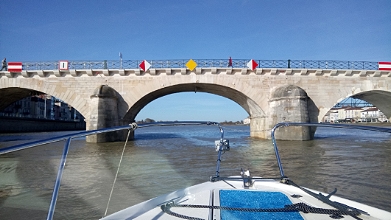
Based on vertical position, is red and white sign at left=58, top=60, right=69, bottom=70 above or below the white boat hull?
above

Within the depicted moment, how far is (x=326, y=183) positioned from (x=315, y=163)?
302 cm

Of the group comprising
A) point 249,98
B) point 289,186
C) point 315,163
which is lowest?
point 315,163

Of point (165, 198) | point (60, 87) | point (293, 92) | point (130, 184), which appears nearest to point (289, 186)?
point (165, 198)

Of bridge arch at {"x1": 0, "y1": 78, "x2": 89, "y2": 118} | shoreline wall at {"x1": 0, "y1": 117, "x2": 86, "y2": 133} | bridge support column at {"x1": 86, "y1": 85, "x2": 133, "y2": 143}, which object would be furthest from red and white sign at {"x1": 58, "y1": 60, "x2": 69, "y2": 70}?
shoreline wall at {"x1": 0, "y1": 117, "x2": 86, "y2": 133}

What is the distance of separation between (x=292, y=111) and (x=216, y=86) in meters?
6.14

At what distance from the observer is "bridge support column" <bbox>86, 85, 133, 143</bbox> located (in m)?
17.9

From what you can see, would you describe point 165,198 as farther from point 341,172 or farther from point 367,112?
point 367,112

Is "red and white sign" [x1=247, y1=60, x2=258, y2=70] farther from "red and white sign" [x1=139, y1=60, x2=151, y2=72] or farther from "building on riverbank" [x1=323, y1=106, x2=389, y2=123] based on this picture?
"building on riverbank" [x1=323, y1=106, x2=389, y2=123]

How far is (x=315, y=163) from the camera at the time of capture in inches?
336

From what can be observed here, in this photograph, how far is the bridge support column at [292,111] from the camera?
17812mm

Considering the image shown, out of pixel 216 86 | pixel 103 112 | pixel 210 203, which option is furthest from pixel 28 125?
pixel 210 203

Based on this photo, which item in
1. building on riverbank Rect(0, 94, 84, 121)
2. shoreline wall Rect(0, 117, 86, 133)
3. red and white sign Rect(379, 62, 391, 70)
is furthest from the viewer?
building on riverbank Rect(0, 94, 84, 121)

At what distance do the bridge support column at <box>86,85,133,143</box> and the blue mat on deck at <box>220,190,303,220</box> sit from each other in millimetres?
→ 16569

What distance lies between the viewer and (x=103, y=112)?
1816 centimetres
